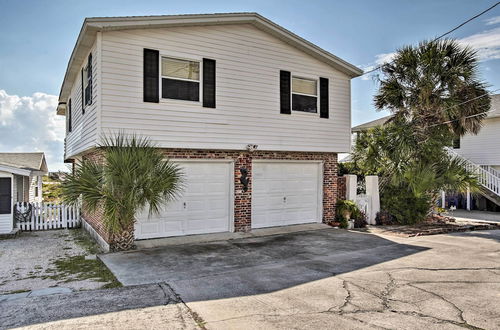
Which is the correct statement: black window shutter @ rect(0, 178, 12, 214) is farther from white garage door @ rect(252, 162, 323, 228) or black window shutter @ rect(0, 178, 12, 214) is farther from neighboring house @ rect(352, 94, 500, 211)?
neighboring house @ rect(352, 94, 500, 211)

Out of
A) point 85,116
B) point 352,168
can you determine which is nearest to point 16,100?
point 85,116

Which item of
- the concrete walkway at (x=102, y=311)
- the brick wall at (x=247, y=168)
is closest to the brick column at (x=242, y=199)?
the brick wall at (x=247, y=168)

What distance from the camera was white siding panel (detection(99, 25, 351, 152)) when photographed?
9523 millimetres

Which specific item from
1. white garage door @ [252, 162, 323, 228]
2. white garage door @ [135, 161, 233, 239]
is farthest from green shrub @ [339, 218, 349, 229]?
white garage door @ [135, 161, 233, 239]

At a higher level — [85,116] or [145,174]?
[85,116]

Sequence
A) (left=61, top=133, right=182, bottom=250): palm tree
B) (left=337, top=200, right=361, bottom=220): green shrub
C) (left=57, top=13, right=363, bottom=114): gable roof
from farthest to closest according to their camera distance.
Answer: (left=337, top=200, right=361, bottom=220): green shrub, (left=57, top=13, right=363, bottom=114): gable roof, (left=61, top=133, right=182, bottom=250): palm tree

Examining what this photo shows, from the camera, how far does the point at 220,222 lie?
37.3 feet

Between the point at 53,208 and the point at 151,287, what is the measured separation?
9286mm

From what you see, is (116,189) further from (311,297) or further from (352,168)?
(352,168)

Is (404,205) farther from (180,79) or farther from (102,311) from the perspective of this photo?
(102,311)

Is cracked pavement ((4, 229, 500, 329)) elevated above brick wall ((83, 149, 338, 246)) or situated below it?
below

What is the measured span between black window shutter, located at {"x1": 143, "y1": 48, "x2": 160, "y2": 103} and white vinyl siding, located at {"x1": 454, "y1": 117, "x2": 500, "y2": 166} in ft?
62.5

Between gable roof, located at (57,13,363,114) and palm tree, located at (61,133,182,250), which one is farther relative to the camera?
gable roof, located at (57,13,363,114)

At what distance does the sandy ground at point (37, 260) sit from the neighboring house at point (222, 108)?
1101 millimetres
